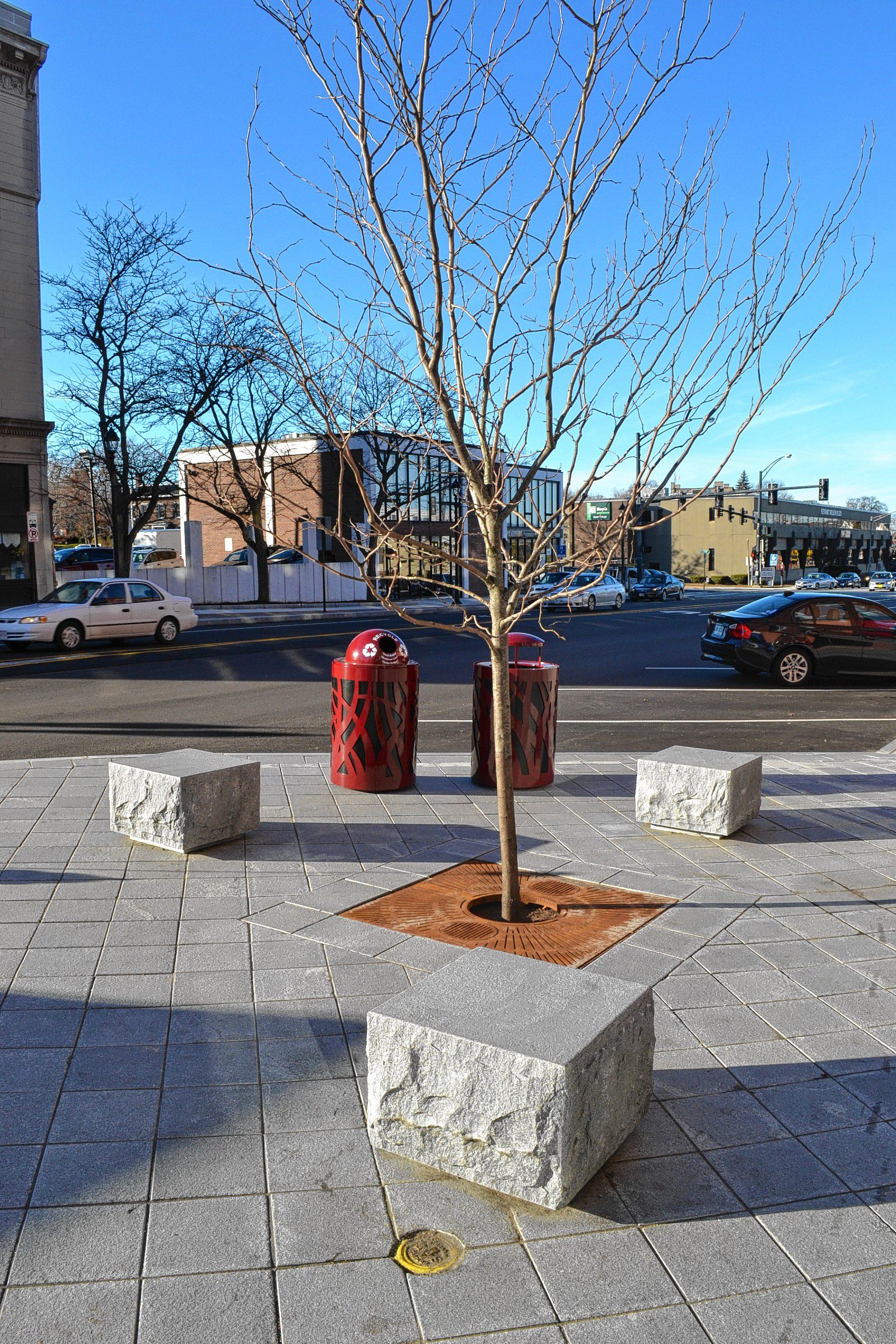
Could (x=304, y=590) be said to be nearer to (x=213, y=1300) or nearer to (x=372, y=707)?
(x=372, y=707)

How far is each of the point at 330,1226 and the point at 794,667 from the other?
15009mm

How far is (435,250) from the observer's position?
14.5 feet

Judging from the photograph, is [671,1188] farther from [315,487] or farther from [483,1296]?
[315,487]

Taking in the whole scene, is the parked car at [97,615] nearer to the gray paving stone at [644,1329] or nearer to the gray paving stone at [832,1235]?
the gray paving stone at [832,1235]

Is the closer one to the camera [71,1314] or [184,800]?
[71,1314]

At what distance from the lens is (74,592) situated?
2206 cm

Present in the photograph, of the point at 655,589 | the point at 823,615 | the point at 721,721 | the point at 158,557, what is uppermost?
the point at 158,557

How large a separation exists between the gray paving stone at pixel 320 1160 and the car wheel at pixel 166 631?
67.1ft

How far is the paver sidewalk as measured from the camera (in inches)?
101

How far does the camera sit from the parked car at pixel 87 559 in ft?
134

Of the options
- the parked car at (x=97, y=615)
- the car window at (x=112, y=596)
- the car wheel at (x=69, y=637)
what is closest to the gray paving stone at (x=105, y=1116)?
the parked car at (x=97, y=615)

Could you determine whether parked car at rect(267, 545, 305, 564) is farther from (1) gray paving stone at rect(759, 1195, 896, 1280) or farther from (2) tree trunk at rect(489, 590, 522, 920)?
(1) gray paving stone at rect(759, 1195, 896, 1280)

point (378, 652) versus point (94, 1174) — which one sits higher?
point (378, 652)

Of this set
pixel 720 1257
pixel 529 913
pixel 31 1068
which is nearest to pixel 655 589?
pixel 529 913
